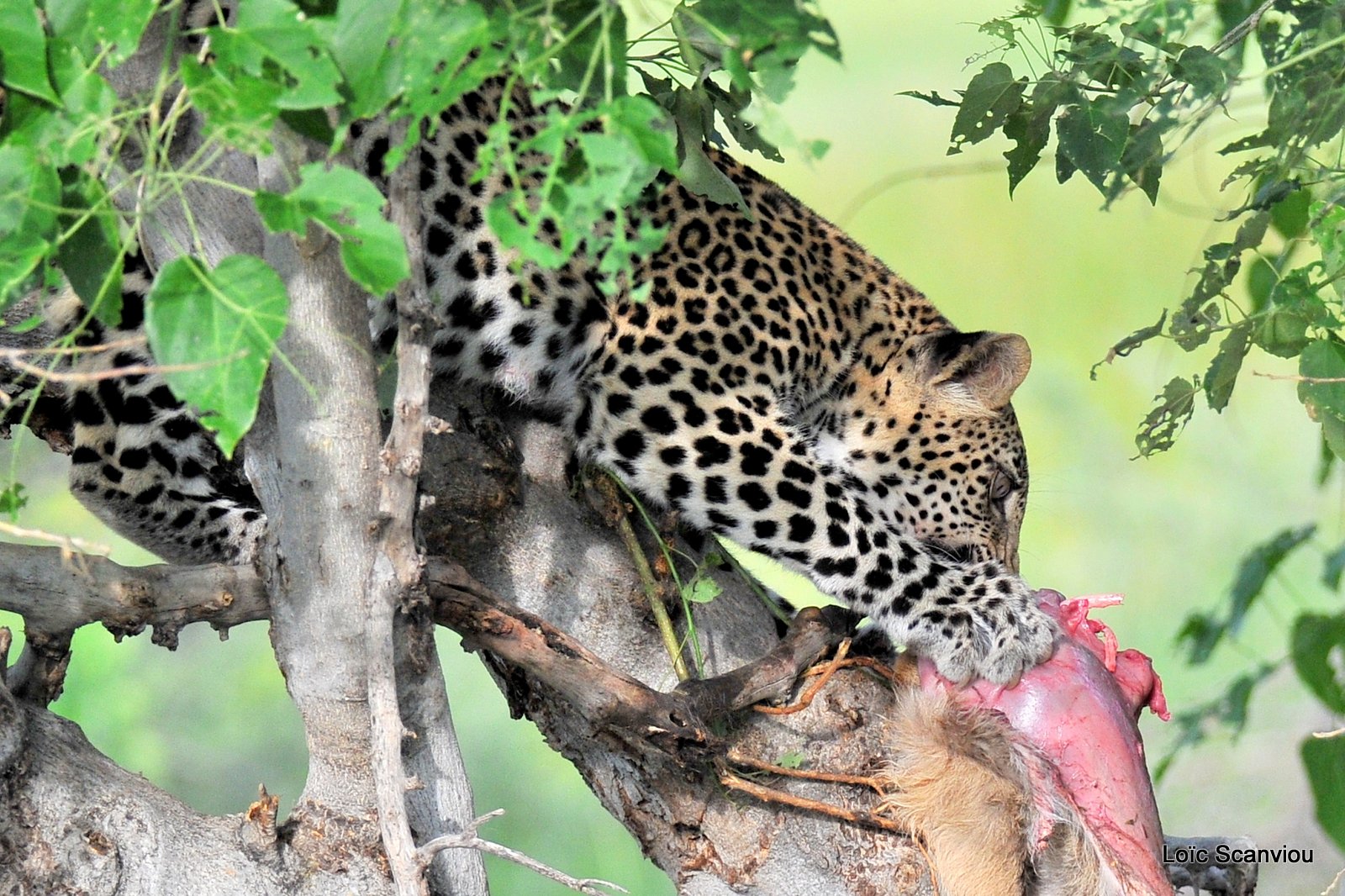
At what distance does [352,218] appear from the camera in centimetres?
159

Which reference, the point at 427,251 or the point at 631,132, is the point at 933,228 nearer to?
the point at 427,251

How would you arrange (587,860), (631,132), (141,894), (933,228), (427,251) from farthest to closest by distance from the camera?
(933,228)
(587,860)
(427,251)
(141,894)
(631,132)

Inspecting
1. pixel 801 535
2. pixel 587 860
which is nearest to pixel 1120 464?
pixel 587 860

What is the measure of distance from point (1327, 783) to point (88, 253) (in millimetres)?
3158

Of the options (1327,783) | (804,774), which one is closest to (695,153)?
(804,774)

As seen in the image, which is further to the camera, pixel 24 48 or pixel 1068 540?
pixel 1068 540

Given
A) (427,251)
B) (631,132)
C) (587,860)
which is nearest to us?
(631,132)

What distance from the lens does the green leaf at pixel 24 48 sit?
62.6 inches

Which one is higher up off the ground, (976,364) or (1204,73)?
(1204,73)

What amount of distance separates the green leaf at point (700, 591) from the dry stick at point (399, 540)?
77 centimetres

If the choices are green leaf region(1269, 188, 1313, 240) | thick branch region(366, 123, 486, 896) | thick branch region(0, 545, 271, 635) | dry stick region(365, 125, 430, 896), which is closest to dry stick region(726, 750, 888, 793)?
thick branch region(366, 123, 486, 896)

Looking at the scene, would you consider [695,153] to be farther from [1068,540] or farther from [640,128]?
[1068,540]

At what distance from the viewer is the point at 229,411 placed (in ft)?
5.01

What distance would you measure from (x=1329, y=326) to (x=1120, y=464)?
17.1ft
